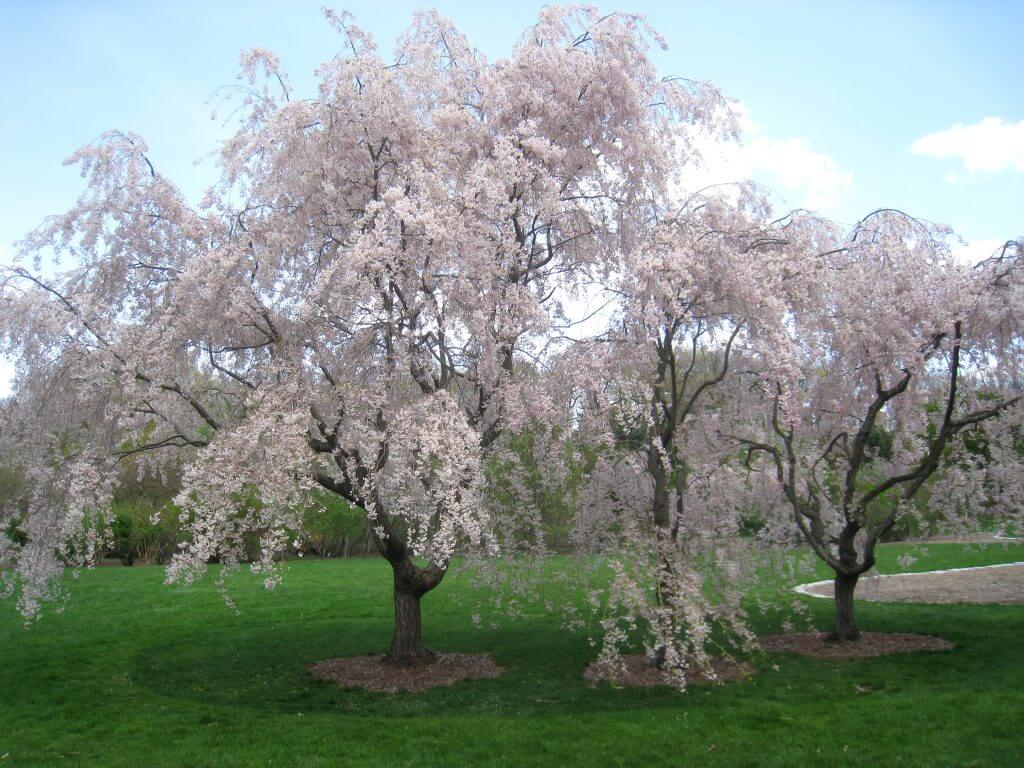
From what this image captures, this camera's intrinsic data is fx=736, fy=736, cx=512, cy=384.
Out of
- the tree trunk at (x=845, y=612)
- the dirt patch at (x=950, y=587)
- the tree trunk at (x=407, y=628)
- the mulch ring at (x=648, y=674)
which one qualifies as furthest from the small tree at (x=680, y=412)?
the dirt patch at (x=950, y=587)

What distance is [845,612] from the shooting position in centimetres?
1034

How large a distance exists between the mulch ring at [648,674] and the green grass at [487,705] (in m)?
0.24

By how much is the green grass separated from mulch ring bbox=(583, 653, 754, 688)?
0.24m

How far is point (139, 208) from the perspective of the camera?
868 centimetres

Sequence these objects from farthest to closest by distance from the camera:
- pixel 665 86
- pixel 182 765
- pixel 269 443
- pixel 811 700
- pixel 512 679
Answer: pixel 665 86 → pixel 512 679 → pixel 811 700 → pixel 269 443 → pixel 182 765

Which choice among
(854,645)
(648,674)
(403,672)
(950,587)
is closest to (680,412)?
(648,674)

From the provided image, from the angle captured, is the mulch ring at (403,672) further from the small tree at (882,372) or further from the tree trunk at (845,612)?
the tree trunk at (845,612)

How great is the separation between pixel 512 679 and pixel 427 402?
152 inches

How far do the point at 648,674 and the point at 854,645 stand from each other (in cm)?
322

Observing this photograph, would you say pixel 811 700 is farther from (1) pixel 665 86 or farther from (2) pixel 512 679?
(1) pixel 665 86

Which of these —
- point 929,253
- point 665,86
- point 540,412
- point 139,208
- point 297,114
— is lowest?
point 540,412

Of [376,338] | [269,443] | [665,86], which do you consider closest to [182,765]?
[269,443]

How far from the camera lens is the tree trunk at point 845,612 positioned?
10.3 meters

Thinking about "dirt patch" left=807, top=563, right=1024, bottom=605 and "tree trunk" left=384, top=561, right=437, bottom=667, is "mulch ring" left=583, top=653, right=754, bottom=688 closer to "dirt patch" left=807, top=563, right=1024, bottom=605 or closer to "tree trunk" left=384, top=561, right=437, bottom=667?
"tree trunk" left=384, top=561, right=437, bottom=667
